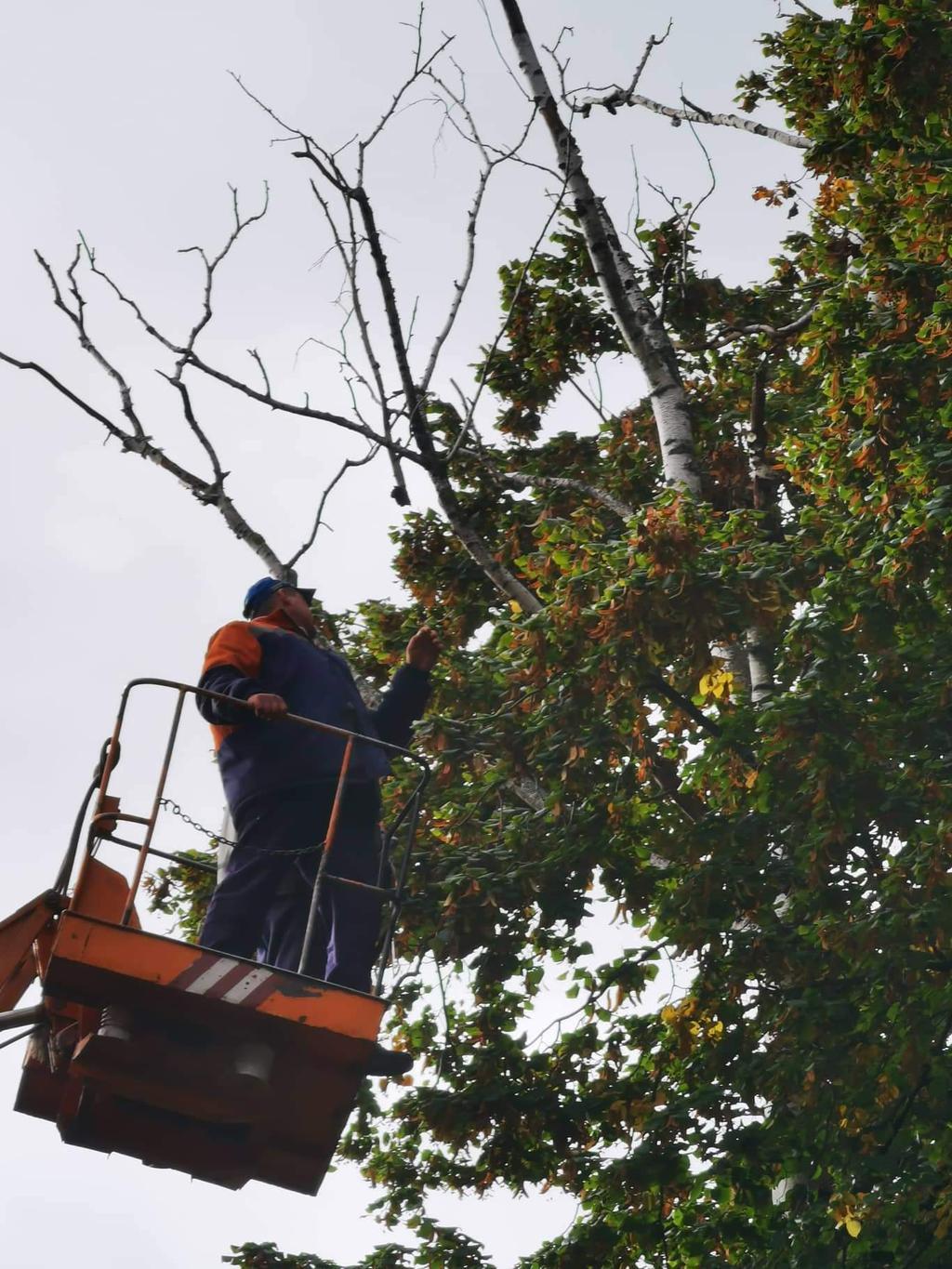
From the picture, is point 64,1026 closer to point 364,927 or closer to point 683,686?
point 364,927

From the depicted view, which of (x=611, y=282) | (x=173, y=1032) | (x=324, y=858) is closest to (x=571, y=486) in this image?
(x=611, y=282)

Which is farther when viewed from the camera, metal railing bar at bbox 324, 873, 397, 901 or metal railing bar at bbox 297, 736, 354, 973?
metal railing bar at bbox 324, 873, 397, 901

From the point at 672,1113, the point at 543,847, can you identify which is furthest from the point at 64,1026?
the point at 543,847

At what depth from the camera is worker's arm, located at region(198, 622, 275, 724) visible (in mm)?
6566

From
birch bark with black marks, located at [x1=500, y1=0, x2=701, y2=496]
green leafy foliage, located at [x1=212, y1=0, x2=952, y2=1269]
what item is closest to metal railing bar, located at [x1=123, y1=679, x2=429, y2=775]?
green leafy foliage, located at [x1=212, y1=0, x2=952, y2=1269]

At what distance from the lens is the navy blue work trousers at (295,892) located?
6609 millimetres

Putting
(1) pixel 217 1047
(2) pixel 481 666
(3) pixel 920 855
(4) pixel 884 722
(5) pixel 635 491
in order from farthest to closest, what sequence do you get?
(5) pixel 635 491
(2) pixel 481 666
(4) pixel 884 722
(3) pixel 920 855
(1) pixel 217 1047

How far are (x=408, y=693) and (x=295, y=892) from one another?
1218mm

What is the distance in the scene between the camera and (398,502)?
10320 mm

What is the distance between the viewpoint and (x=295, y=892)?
265 inches

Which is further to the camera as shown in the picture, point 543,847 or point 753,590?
point 543,847

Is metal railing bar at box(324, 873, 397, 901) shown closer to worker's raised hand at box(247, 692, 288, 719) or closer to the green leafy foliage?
worker's raised hand at box(247, 692, 288, 719)

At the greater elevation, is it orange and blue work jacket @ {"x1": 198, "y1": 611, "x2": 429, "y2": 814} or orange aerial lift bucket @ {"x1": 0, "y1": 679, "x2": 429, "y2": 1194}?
orange and blue work jacket @ {"x1": 198, "y1": 611, "x2": 429, "y2": 814}

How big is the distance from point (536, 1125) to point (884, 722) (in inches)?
123
